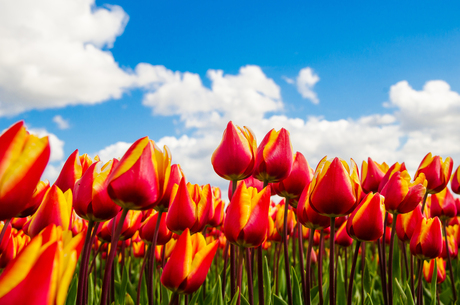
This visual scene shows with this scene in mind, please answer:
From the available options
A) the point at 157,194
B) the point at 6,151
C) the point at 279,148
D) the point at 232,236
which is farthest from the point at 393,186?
the point at 6,151

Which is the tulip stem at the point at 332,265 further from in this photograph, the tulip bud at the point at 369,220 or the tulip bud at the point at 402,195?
the tulip bud at the point at 402,195

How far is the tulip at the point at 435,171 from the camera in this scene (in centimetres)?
330

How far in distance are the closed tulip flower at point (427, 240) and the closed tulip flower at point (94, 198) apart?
2.30 m

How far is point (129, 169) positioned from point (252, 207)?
74cm

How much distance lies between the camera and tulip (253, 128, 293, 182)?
2.20m

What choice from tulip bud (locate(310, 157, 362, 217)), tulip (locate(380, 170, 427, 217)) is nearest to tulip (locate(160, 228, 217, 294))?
tulip bud (locate(310, 157, 362, 217))

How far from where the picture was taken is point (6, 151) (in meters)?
0.84

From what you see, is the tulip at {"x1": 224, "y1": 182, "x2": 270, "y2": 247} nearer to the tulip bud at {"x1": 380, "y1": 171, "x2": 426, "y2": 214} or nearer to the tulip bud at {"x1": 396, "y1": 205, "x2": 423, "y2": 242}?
the tulip bud at {"x1": 380, "y1": 171, "x2": 426, "y2": 214}

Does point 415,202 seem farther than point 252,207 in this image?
Yes

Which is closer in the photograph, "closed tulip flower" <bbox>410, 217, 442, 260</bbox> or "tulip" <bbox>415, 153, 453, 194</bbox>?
"closed tulip flower" <bbox>410, 217, 442, 260</bbox>

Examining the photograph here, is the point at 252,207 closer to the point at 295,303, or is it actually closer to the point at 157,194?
the point at 157,194

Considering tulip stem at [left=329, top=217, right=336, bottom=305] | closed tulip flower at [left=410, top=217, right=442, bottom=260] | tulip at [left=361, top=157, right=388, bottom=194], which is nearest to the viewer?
tulip stem at [left=329, top=217, right=336, bottom=305]

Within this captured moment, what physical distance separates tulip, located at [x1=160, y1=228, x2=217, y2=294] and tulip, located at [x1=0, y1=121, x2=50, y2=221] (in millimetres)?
818

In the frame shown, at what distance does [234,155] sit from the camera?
208 centimetres
